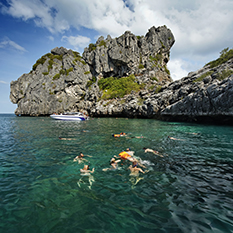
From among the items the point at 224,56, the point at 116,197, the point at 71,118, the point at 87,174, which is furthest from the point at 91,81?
the point at 116,197

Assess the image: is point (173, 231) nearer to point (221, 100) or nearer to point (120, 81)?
point (221, 100)

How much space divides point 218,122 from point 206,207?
101 ft

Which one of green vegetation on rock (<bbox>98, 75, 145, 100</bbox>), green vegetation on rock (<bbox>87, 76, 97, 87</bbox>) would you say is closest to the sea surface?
green vegetation on rock (<bbox>98, 75, 145, 100</bbox>)

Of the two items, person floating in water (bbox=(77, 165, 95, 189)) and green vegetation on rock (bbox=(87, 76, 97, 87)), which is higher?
green vegetation on rock (bbox=(87, 76, 97, 87))

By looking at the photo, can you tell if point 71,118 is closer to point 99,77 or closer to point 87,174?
point 99,77

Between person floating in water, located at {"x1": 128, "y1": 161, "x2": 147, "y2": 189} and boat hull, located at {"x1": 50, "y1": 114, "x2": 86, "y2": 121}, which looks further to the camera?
boat hull, located at {"x1": 50, "y1": 114, "x2": 86, "y2": 121}

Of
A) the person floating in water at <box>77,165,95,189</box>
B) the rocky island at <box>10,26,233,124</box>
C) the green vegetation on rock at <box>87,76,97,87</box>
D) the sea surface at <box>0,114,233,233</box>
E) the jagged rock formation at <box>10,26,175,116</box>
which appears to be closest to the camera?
the sea surface at <box>0,114,233,233</box>

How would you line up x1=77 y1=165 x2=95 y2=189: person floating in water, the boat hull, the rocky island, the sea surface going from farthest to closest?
the rocky island < the boat hull < x1=77 y1=165 x2=95 y2=189: person floating in water < the sea surface

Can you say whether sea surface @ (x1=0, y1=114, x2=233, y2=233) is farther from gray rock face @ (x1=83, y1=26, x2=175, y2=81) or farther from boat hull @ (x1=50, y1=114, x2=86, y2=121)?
gray rock face @ (x1=83, y1=26, x2=175, y2=81)

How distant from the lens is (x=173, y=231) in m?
3.44

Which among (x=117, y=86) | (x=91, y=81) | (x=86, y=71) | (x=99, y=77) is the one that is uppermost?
(x=86, y=71)

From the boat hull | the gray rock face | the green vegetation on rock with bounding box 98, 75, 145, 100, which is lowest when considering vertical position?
the boat hull

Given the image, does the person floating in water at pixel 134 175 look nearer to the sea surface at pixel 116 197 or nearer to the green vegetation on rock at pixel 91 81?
the sea surface at pixel 116 197

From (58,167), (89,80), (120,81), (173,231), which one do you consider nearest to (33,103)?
(89,80)
